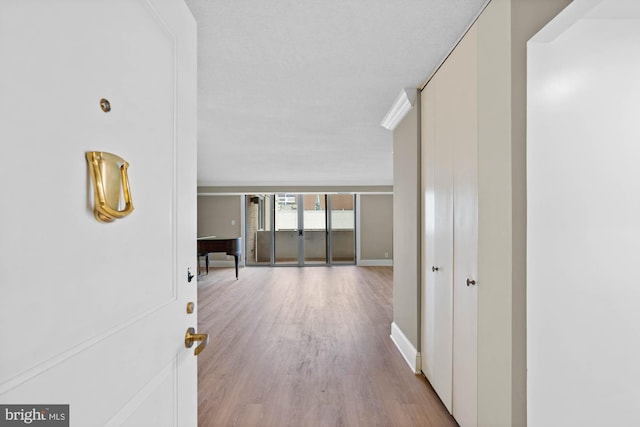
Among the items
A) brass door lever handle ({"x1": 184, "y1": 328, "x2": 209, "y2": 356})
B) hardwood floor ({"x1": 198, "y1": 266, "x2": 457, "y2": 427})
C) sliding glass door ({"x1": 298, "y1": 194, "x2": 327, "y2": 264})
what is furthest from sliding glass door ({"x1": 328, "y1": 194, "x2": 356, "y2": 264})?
brass door lever handle ({"x1": 184, "y1": 328, "x2": 209, "y2": 356})

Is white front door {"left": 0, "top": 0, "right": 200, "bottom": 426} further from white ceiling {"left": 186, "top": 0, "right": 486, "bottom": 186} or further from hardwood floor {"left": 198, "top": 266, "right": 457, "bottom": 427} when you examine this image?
hardwood floor {"left": 198, "top": 266, "right": 457, "bottom": 427}

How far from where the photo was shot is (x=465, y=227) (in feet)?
6.10

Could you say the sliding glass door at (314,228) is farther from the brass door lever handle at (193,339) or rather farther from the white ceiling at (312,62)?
the brass door lever handle at (193,339)

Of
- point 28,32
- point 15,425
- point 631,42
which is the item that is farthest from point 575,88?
point 15,425

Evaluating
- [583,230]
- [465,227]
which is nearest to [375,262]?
[465,227]

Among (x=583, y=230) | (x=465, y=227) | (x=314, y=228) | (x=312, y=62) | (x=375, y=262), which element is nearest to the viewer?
(x=583, y=230)

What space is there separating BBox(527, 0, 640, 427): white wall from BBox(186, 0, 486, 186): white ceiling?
1.91 ft

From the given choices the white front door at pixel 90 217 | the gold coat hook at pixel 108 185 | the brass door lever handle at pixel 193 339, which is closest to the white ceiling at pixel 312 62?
the white front door at pixel 90 217

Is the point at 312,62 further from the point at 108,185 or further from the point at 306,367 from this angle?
the point at 306,367

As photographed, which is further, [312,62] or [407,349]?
[407,349]

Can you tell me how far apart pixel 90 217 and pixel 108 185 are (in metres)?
0.07

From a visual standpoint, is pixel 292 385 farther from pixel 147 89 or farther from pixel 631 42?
pixel 631 42

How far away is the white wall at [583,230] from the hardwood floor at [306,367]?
36.4 inches

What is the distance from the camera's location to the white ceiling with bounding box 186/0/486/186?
1665 millimetres
